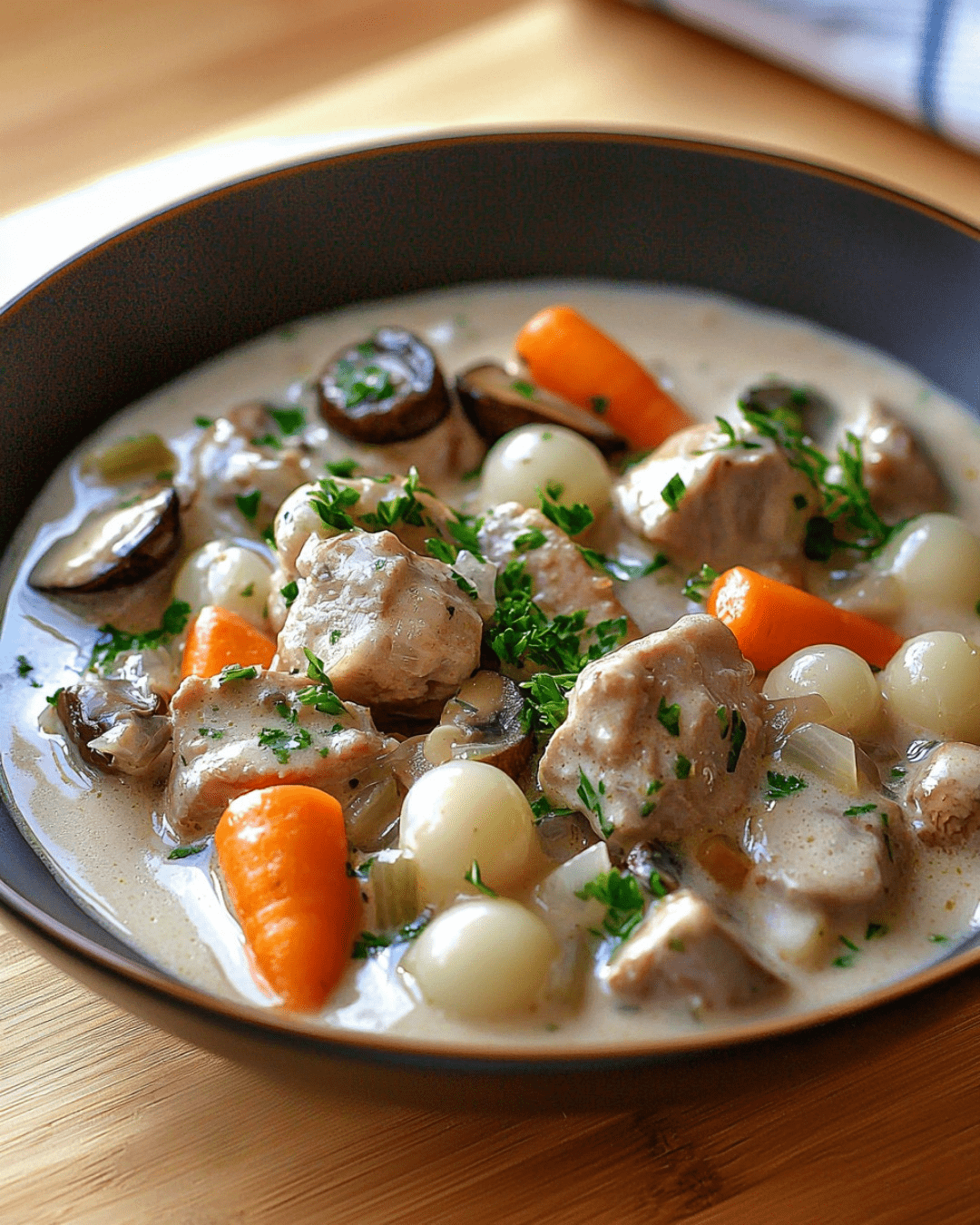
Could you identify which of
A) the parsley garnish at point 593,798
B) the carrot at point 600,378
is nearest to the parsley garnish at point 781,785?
the parsley garnish at point 593,798

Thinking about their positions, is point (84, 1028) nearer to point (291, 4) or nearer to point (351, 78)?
point (351, 78)

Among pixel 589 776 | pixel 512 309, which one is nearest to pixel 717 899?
pixel 589 776

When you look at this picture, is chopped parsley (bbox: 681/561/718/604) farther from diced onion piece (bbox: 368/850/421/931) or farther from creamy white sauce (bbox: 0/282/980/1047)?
diced onion piece (bbox: 368/850/421/931)

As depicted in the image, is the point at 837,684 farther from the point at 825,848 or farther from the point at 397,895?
the point at 397,895

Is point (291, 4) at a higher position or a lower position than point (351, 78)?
higher

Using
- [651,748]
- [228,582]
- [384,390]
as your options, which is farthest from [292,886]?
[384,390]

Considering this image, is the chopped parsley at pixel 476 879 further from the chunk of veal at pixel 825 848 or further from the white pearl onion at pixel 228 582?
the white pearl onion at pixel 228 582
